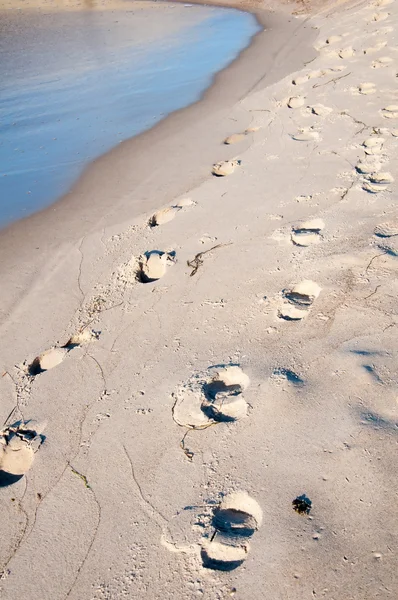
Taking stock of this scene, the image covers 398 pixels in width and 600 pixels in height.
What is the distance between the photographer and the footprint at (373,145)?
13.1ft

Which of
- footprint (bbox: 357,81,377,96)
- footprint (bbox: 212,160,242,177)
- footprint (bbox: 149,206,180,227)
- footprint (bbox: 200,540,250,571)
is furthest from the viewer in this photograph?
footprint (bbox: 357,81,377,96)

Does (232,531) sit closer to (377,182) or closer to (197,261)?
(197,261)

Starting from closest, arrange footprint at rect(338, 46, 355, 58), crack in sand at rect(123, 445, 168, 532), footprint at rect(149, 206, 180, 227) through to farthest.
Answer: crack in sand at rect(123, 445, 168, 532)
footprint at rect(149, 206, 180, 227)
footprint at rect(338, 46, 355, 58)

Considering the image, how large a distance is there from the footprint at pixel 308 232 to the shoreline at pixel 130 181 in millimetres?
1309

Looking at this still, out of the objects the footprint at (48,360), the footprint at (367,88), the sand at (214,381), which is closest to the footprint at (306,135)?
the sand at (214,381)

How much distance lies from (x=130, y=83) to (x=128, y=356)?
575cm

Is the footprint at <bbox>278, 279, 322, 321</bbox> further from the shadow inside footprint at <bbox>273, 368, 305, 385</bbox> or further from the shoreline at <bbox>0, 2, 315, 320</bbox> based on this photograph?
the shoreline at <bbox>0, 2, 315, 320</bbox>

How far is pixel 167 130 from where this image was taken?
5527mm

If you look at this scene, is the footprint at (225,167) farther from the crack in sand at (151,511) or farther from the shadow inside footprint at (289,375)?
the crack in sand at (151,511)

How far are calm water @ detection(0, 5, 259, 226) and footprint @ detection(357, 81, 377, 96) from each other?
2110 millimetres

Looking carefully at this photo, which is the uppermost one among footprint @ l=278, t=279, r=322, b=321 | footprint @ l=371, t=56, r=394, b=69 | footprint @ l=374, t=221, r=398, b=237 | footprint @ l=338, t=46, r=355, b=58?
footprint @ l=338, t=46, r=355, b=58

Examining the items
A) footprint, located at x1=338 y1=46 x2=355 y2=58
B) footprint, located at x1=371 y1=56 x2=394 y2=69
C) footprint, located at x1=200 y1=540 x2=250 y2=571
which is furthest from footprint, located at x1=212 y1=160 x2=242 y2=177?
footprint, located at x1=338 y1=46 x2=355 y2=58

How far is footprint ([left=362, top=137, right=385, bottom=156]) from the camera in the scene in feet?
13.1

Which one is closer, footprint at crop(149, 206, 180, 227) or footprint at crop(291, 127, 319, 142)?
footprint at crop(149, 206, 180, 227)
